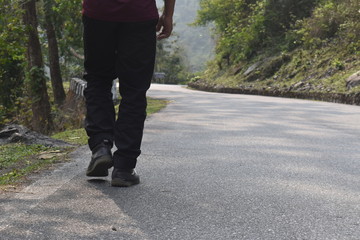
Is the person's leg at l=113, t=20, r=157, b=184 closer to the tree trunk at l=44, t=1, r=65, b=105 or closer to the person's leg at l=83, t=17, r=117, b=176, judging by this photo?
the person's leg at l=83, t=17, r=117, b=176

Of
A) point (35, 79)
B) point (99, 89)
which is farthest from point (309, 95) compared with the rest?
point (99, 89)

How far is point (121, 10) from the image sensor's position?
3.15 metres

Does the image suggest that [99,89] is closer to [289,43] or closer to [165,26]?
[165,26]

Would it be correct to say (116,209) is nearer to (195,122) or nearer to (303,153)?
(303,153)

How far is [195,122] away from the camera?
821 centimetres

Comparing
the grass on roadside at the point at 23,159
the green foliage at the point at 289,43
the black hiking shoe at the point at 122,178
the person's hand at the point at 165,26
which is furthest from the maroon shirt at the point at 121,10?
the green foliage at the point at 289,43

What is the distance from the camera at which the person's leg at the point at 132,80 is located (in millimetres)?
3236

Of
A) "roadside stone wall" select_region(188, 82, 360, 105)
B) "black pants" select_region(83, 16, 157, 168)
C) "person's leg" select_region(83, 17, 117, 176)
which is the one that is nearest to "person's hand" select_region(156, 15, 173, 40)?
"black pants" select_region(83, 16, 157, 168)

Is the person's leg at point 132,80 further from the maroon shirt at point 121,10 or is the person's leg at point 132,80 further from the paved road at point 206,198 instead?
the paved road at point 206,198

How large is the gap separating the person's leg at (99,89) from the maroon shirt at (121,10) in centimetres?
6

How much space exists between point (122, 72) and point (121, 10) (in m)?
0.41

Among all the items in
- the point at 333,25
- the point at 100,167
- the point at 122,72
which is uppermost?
the point at 333,25

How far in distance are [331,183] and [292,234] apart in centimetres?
135

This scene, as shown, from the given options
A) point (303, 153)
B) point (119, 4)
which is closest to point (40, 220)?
point (119, 4)
